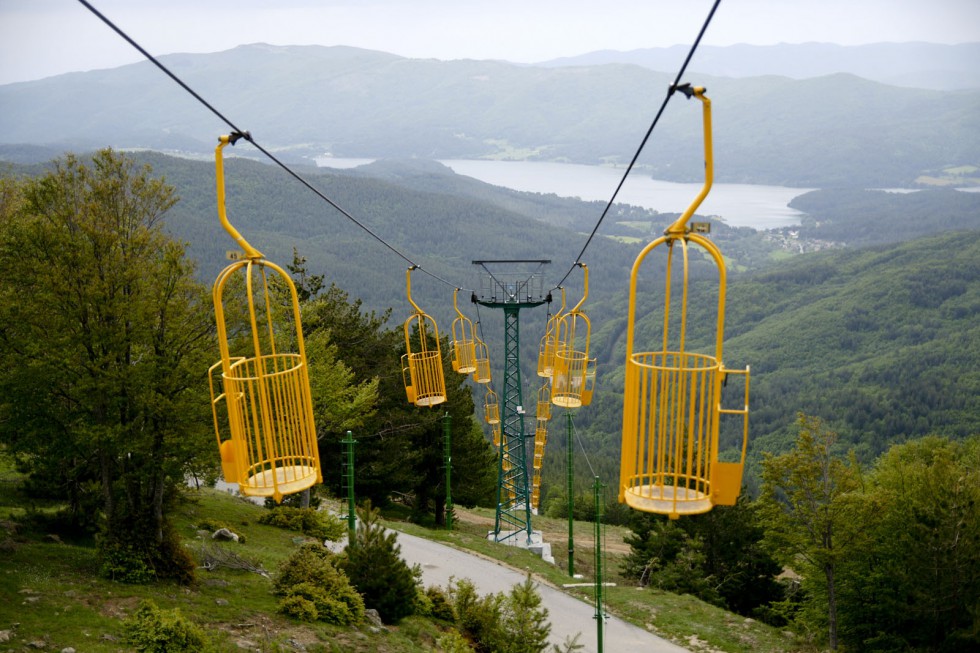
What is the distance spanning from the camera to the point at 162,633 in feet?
39.7

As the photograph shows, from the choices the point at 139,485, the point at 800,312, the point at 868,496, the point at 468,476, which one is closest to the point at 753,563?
the point at 868,496

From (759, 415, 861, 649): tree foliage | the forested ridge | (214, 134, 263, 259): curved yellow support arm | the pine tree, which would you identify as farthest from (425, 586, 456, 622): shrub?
(214, 134, 263, 259): curved yellow support arm

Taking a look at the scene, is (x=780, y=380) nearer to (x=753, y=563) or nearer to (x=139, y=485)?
(x=753, y=563)

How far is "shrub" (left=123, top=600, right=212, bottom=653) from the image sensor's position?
12.0 m

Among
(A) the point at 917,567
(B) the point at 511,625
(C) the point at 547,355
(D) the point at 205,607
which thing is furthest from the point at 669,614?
(D) the point at 205,607

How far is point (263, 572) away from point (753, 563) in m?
26.2

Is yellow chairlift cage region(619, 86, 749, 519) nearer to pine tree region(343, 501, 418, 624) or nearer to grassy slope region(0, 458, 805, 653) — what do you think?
grassy slope region(0, 458, 805, 653)

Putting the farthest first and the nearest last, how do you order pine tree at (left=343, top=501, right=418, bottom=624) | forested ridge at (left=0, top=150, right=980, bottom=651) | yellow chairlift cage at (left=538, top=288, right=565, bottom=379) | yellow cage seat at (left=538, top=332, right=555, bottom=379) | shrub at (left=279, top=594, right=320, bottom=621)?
yellow cage seat at (left=538, top=332, right=555, bottom=379) < yellow chairlift cage at (left=538, top=288, right=565, bottom=379) < pine tree at (left=343, top=501, right=418, bottom=624) < shrub at (left=279, top=594, right=320, bottom=621) < forested ridge at (left=0, top=150, right=980, bottom=651)

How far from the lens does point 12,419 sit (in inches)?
575

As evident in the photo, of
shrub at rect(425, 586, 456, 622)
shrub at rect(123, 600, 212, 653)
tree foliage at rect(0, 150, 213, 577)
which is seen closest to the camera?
shrub at rect(123, 600, 212, 653)

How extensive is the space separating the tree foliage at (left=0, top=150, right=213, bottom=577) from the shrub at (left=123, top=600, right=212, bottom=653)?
3.13m

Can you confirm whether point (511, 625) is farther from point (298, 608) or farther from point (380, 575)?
point (298, 608)

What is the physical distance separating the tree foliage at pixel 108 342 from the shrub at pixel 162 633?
10.3ft

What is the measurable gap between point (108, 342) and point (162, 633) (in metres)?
5.97
